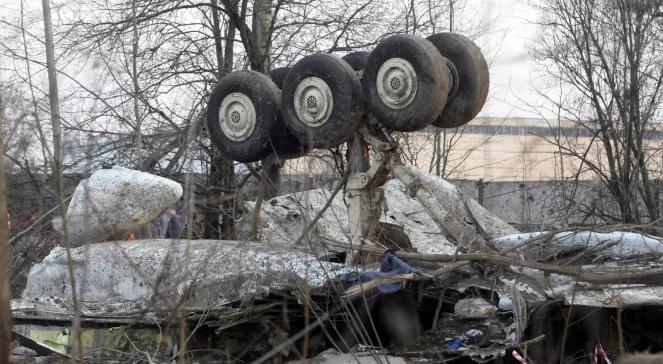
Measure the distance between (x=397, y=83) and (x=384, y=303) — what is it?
6.53 ft

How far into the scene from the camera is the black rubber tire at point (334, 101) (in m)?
6.84

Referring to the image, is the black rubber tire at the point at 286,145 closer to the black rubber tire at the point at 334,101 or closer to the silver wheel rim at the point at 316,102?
the black rubber tire at the point at 334,101

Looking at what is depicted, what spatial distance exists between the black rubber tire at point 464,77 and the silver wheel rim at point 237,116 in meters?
1.63

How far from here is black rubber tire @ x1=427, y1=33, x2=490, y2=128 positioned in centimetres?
711

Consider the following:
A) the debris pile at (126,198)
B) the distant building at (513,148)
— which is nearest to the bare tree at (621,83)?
the distant building at (513,148)

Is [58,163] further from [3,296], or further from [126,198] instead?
[126,198]

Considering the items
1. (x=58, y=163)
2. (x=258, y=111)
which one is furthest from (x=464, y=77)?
(x=58, y=163)

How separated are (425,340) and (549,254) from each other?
1.35 m

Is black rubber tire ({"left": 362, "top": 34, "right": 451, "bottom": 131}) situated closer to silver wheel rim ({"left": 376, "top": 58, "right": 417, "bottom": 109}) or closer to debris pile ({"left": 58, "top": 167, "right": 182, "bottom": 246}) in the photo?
silver wheel rim ({"left": 376, "top": 58, "right": 417, "bottom": 109})

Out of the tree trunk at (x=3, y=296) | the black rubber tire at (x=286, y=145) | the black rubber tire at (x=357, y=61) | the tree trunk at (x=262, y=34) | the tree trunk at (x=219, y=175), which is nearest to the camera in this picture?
the tree trunk at (x=3, y=296)

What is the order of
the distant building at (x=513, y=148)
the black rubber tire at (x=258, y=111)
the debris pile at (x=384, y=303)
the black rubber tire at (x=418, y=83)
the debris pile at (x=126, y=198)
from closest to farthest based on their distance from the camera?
the debris pile at (x=384, y=303) < the black rubber tire at (x=418, y=83) < the debris pile at (x=126, y=198) < the black rubber tire at (x=258, y=111) < the distant building at (x=513, y=148)

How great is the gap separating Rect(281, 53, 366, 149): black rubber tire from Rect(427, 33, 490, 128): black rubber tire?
0.82 metres

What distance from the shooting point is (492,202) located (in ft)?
64.0

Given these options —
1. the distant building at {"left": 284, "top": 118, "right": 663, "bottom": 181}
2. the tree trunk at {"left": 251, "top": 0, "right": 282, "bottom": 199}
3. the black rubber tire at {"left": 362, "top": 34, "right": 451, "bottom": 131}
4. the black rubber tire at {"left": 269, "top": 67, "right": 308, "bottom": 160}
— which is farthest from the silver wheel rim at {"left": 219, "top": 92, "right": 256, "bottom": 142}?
the tree trunk at {"left": 251, "top": 0, "right": 282, "bottom": 199}
